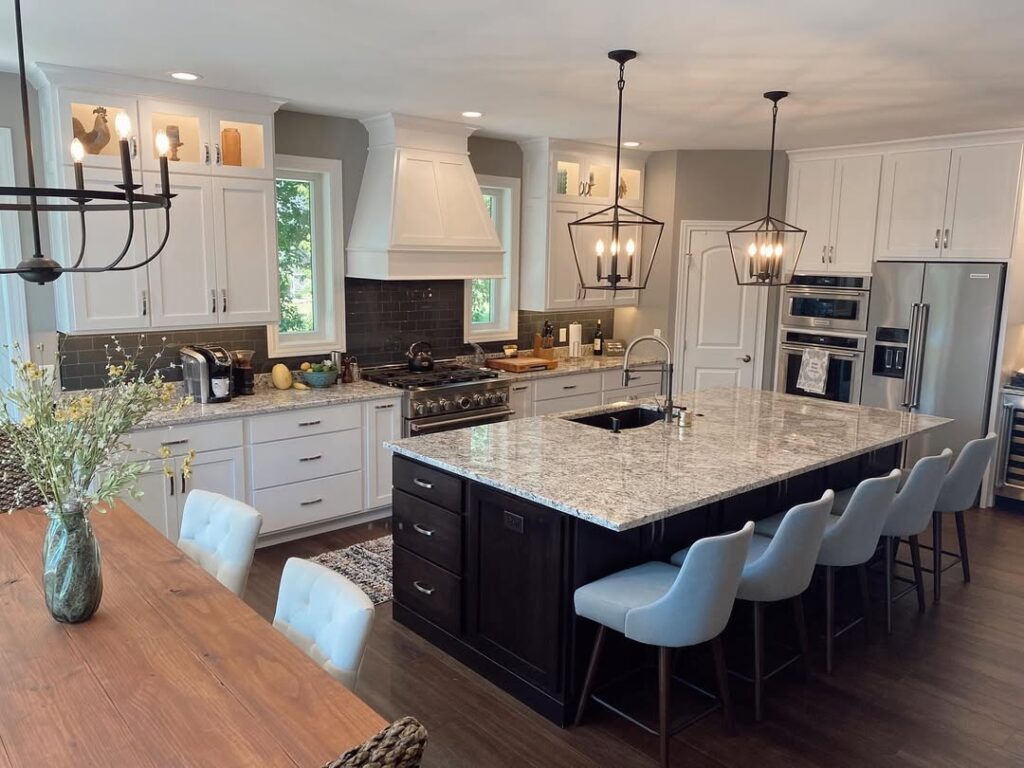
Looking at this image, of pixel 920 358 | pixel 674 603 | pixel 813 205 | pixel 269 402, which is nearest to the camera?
pixel 674 603

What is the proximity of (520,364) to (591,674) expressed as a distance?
3.21 m

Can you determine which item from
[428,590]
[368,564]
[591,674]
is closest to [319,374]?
[368,564]

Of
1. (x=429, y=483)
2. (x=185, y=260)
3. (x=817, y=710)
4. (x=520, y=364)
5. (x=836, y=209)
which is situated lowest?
(x=817, y=710)

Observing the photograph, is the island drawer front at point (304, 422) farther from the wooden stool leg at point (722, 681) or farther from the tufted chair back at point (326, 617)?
the wooden stool leg at point (722, 681)

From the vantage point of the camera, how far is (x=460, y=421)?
520cm

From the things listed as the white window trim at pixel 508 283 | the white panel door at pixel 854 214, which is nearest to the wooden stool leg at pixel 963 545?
the white panel door at pixel 854 214

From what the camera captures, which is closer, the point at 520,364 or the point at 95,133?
the point at 95,133

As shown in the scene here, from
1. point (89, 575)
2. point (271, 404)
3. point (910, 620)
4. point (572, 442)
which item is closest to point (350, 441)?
point (271, 404)

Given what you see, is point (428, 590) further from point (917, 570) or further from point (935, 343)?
point (935, 343)

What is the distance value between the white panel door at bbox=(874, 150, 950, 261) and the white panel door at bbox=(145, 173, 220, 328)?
465 cm

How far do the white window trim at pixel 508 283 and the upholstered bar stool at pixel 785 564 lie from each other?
3510 millimetres

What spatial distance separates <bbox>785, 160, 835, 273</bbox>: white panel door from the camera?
5.98 metres

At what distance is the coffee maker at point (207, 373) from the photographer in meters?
4.28

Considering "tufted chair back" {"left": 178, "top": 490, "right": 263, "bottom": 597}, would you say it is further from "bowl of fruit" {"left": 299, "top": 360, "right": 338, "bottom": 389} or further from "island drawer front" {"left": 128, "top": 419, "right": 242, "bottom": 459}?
"bowl of fruit" {"left": 299, "top": 360, "right": 338, "bottom": 389}
